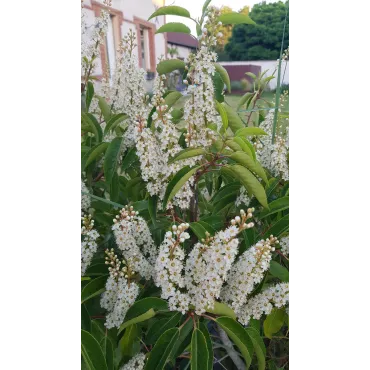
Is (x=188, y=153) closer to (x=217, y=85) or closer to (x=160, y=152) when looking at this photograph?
(x=160, y=152)

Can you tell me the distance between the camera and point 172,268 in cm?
54

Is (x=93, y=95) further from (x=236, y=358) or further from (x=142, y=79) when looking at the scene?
(x=236, y=358)

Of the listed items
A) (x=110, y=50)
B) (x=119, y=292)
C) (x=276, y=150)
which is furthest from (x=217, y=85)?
(x=119, y=292)

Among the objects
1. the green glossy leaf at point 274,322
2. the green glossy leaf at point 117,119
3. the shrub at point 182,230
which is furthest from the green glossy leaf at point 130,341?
the green glossy leaf at point 117,119

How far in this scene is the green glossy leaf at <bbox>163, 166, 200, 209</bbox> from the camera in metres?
0.54

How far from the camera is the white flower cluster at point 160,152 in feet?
1.88

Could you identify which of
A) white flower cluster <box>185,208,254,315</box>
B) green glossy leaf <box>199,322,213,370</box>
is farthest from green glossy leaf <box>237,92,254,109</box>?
green glossy leaf <box>199,322,213,370</box>

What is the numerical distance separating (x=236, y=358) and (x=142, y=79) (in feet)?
1.70

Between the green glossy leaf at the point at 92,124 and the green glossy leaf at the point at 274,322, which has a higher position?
the green glossy leaf at the point at 92,124

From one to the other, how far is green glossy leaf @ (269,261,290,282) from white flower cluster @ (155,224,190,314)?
0.16 meters

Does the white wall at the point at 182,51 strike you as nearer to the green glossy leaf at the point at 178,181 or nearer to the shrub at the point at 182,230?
the shrub at the point at 182,230

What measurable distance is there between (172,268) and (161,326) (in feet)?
0.40

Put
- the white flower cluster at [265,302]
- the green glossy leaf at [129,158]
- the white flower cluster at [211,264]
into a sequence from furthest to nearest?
the green glossy leaf at [129,158] < the white flower cluster at [265,302] < the white flower cluster at [211,264]

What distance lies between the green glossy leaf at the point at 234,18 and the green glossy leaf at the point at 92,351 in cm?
50
